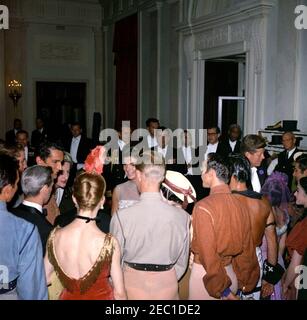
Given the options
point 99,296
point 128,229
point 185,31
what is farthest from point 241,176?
point 185,31

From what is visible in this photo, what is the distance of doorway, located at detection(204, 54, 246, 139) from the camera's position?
807 cm

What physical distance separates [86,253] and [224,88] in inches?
266

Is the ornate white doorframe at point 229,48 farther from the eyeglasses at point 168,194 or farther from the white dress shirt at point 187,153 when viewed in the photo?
the eyeglasses at point 168,194

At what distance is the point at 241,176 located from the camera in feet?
8.27

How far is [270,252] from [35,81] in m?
9.51

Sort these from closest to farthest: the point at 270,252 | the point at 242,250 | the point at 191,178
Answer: the point at 242,250 → the point at 270,252 → the point at 191,178

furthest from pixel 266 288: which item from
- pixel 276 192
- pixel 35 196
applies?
pixel 35 196

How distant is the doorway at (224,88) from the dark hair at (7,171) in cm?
626

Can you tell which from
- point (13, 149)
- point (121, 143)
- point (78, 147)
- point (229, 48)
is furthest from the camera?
point (78, 147)

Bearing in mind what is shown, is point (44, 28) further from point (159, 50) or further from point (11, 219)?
point (11, 219)

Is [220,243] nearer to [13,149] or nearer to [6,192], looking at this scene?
[6,192]

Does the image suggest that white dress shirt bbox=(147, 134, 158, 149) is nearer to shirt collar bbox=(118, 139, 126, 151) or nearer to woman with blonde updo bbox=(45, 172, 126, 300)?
shirt collar bbox=(118, 139, 126, 151)

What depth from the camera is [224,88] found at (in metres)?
8.30

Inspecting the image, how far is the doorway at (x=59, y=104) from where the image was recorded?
37.1 feet
